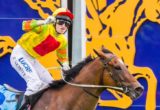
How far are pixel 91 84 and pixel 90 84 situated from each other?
0.01 metres

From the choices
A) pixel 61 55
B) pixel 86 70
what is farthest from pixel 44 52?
pixel 86 70

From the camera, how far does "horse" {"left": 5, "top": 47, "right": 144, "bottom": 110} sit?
791cm

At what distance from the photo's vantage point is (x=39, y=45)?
29.9ft

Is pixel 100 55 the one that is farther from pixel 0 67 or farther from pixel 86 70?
pixel 0 67

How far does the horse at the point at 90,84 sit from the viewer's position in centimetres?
791

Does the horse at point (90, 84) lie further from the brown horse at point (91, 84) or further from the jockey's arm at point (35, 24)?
the jockey's arm at point (35, 24)

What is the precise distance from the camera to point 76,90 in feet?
26.4

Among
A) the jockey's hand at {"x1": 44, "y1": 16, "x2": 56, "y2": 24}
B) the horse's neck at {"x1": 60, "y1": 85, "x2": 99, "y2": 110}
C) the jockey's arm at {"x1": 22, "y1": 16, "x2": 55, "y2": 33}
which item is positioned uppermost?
the jockey's hand at {"x1": 44, "y1": 16, "x2": 56, "y2": 24}

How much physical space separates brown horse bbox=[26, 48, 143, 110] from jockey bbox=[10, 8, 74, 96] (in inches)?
14.7

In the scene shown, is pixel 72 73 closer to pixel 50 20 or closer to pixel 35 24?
pixel 50 20

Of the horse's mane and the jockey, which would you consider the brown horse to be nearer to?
the horse's mane

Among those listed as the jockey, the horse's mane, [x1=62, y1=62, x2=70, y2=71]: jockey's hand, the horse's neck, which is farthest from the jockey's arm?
the horse's neck

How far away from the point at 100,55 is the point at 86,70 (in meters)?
0.26

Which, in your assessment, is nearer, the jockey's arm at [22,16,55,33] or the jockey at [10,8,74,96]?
Result: the jockey's arm at [22,16,55,33]
